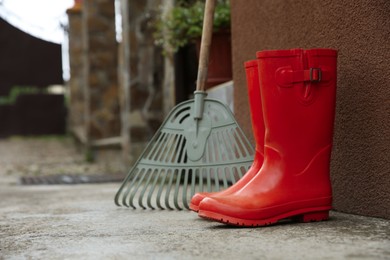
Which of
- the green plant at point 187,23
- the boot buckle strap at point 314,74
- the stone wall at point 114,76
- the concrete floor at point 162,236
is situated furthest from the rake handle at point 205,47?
the stone wall at point 114,76

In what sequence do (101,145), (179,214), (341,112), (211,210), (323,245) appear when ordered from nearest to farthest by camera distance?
1. (323,245)
2. (211,210)
3. (341,112)
4. (179,214)
5. (101,145)

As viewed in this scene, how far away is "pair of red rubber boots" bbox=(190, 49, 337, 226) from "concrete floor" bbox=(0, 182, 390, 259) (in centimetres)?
6

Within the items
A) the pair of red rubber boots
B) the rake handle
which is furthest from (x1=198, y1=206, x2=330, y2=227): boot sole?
the rake handle

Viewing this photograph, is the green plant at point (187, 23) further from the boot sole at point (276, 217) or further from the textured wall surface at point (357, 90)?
the boot sole at point (276, 217)

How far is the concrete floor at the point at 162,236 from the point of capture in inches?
57.0

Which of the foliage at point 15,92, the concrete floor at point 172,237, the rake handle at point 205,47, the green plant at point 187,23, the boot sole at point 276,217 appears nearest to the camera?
the concrete floor at point 172,237

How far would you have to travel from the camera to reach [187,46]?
3926mm

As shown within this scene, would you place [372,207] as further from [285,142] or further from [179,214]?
[179,214]

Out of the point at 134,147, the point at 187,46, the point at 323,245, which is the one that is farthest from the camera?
the point at 134,147

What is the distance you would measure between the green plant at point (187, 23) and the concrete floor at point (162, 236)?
1.16m

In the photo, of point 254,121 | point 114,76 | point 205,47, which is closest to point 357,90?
point 254,121

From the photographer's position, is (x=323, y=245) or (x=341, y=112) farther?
(x=341, y=112)

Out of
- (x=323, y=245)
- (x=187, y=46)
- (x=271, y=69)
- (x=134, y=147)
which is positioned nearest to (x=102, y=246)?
(x=323, y=245)

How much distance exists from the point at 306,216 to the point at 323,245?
1.26ft
